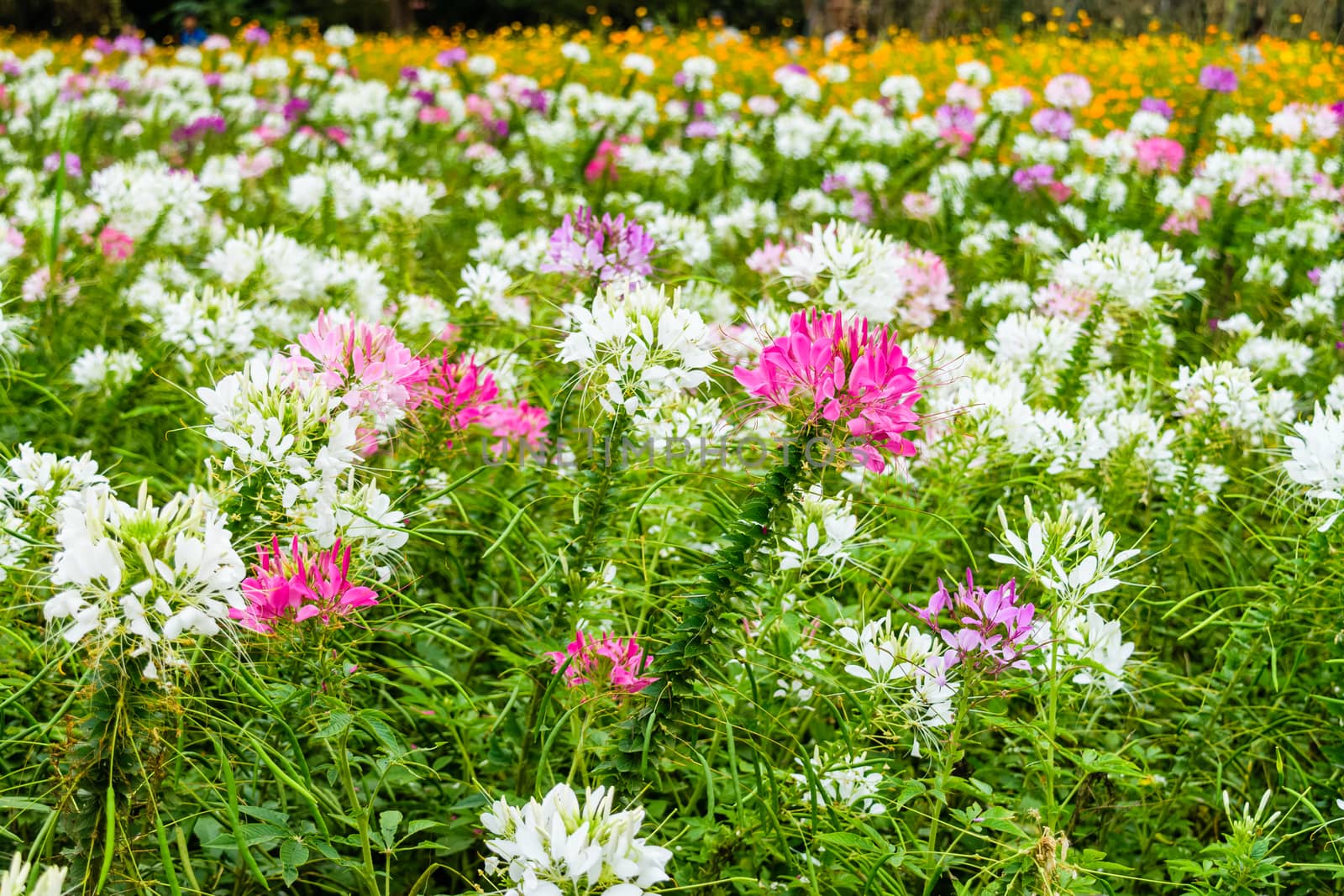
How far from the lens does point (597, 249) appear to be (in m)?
2.11

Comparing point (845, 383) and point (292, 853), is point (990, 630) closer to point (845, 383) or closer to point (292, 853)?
point (845, 383)

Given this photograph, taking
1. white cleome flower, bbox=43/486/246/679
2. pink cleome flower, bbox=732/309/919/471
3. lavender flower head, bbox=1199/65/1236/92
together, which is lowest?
lavender flower head, bbox=1199/65/1236/92

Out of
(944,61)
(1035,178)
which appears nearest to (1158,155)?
(1035,178)

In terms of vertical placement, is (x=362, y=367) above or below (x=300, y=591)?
above

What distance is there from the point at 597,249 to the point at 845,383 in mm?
1024

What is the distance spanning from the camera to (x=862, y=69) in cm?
903

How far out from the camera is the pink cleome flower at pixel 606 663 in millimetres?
1567

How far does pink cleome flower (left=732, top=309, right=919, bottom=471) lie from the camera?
119cm

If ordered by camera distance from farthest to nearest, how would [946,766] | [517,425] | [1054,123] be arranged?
1. [1054,123]
2. [517,425]
3. [946,766]

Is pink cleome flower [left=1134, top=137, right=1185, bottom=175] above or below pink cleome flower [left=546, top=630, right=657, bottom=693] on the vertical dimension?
above

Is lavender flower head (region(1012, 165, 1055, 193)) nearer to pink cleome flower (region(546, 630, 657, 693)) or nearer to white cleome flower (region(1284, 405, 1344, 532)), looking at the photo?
white cleome flower (region(1284, 405, 1344, 532))

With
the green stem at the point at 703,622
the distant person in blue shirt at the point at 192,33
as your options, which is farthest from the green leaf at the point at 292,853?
the distant person in blue shirt at the point at 192,33

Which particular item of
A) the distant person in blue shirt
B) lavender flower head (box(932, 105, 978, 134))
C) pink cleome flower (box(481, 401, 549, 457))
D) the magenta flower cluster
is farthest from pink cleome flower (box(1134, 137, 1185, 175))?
the distant person in blue shirt

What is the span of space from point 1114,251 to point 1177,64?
7298 mm
